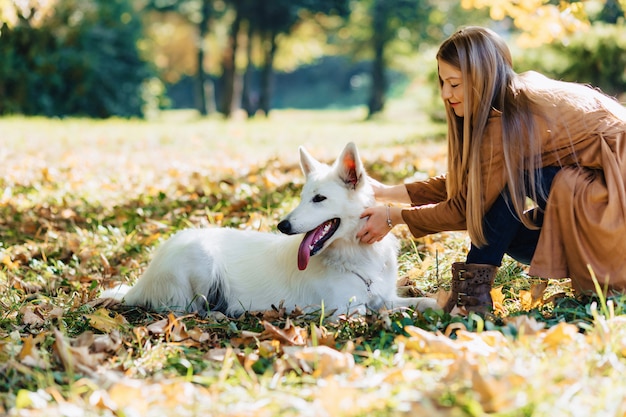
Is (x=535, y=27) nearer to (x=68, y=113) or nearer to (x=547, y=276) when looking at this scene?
(x=547, y=276)

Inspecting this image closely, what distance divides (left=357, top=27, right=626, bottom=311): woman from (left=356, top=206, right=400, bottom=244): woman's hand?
1.25ft

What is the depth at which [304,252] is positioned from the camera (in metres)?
3.88

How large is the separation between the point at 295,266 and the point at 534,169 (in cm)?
148

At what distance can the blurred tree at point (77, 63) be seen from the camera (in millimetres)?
22797

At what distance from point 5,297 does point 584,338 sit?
3.51 meters

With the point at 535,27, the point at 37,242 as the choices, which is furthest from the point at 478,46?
the point at 535,27

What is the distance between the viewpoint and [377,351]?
2.78 m

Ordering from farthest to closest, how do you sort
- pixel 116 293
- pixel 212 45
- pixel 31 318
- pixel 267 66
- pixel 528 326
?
pixel 212 45 → pixel 267 66 → pixel 116 293 → pixel 31 318 → pixel 528 326

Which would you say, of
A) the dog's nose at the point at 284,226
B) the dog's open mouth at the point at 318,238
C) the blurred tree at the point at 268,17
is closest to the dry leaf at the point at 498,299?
the dog's open mouth at the point at 318,238

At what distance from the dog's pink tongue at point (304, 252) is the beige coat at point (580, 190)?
1.00 metres

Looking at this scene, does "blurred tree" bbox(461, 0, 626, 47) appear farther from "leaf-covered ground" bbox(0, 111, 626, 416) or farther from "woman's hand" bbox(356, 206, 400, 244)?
"woman's hand" bbox(356, 206, 400, 244)

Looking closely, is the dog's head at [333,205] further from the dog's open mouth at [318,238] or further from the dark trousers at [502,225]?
the dark trousers at [502,225]

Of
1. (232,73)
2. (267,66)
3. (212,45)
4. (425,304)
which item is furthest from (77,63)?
(425,304)

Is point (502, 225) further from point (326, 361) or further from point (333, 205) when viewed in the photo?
point (326, 361)
